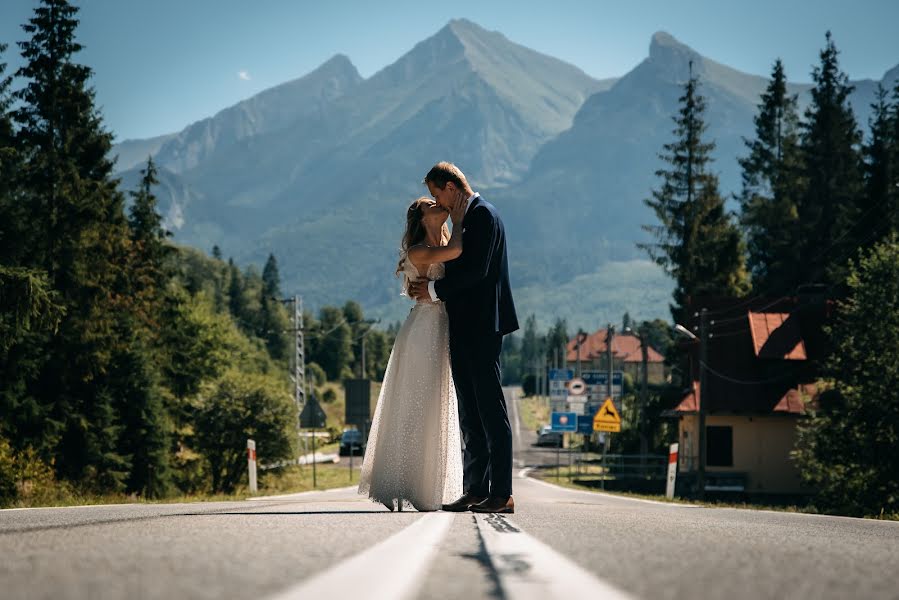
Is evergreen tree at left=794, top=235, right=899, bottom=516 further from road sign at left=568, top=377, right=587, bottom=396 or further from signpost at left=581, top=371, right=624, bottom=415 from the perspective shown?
signpost at left=581, top=371, right=624, bottom=415

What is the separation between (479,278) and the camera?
8.27 m

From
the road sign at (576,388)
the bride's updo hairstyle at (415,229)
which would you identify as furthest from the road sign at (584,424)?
the bride's updo hairstyle at (415,229)

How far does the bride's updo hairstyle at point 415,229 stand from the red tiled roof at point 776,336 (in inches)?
1742

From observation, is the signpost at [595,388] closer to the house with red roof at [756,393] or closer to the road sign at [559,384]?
the road sign at [559,384]

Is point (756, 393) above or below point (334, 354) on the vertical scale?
below

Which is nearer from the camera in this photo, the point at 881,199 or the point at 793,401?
the point at 793,401

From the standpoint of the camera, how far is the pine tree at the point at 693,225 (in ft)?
211

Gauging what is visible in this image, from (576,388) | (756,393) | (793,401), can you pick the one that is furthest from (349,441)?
(793,401)

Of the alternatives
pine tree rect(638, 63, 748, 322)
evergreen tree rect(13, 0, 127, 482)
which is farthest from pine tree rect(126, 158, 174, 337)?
pine tree rect(638, 63, 748, 322)

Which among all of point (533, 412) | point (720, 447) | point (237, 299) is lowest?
point (720, 447)

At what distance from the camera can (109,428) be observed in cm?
4012

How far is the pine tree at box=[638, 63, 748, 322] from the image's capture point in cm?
6419

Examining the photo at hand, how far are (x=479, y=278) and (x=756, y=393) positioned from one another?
44.9 metres

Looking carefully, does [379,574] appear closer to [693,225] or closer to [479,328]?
[479,328]
